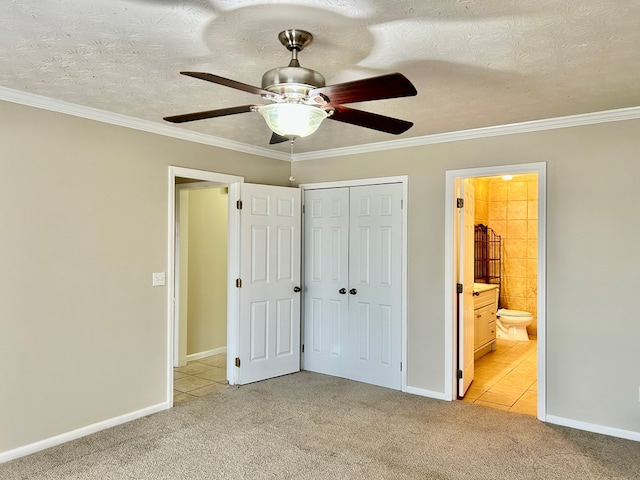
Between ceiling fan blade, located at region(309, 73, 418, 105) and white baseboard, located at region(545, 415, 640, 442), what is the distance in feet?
9.89

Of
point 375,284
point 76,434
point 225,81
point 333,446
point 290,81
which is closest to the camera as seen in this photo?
point 225,81

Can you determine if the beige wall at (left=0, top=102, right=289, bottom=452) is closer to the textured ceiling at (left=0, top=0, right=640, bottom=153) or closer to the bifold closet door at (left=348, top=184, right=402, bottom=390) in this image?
the textured ceiling at (left=0, top=0, right=640, bottom=153)

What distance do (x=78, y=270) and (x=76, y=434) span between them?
118 cm

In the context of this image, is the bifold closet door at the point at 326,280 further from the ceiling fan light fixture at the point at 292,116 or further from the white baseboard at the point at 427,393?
the ceiling fan light fixture at the point at 292,116

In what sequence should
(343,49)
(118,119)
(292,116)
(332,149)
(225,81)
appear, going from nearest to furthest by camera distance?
(225,81) → (292,116) → (343,49) → (118,119) → (332,149)

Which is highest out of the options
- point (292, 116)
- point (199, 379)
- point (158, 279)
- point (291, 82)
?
point (291, 82)

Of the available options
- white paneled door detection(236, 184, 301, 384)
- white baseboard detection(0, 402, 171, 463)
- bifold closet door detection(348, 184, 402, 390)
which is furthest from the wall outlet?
bifold closet door detection(348, 184, 402, 390)

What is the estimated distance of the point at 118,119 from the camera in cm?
359

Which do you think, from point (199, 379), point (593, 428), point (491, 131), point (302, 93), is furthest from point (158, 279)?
point (593, 428)

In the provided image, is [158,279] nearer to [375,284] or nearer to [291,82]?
[375,284]

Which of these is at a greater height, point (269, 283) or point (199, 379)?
point (269, 283)

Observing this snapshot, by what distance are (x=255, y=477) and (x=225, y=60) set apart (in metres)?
2.40

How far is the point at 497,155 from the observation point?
3.92m

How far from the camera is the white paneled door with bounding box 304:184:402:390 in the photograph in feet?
14.8
